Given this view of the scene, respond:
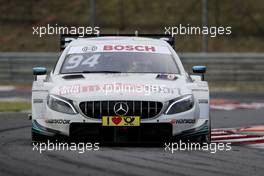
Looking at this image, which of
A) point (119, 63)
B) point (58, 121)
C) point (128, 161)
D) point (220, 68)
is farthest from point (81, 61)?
point (220, 68)

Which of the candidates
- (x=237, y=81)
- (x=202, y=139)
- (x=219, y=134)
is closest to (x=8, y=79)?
(x=237, y=81)

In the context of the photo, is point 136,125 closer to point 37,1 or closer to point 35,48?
point 35,48

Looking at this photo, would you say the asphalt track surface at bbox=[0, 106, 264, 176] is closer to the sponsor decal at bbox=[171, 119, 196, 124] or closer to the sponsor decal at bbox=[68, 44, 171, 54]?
the sponsor decal at bbox=[171, 119, 196, 124]

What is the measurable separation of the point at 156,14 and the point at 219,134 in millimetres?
29553

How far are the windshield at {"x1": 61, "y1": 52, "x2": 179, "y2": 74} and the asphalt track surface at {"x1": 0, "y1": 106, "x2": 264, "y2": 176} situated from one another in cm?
112

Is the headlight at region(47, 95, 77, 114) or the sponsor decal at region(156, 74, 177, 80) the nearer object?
the headlight at region(47, 95, 77, 114)

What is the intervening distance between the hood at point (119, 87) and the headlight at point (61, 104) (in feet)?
0.18

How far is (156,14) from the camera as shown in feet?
141

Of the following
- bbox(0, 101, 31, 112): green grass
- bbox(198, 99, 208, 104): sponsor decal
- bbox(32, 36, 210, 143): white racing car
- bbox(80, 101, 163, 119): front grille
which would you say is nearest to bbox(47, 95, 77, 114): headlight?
bbox(32, 36, 210, 143): white racing car

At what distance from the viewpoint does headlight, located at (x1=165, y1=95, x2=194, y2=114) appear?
10.7 metres

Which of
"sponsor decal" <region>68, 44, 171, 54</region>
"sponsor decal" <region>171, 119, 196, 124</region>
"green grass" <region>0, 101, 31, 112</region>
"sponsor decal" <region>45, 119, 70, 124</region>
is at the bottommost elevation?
"green grass" <region>0, 101, 31, 112</region>

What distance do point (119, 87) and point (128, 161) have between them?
54.1 inches

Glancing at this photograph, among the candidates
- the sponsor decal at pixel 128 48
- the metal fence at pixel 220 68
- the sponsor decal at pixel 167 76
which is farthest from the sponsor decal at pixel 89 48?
the metal fence at pixel 220 68

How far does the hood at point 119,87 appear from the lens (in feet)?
35.1
